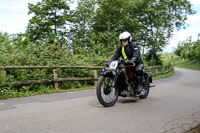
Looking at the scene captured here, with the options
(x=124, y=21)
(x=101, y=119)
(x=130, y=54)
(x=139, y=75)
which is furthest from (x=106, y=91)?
(x=124, y=21)

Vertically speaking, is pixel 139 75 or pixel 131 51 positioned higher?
pixel 131 51

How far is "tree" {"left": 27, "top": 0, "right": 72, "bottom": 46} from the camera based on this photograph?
2778 cm

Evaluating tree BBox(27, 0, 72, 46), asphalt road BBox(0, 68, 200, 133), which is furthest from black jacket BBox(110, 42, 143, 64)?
tree BBox(27, 0, 72, 46)

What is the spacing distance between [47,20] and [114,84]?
25132mm

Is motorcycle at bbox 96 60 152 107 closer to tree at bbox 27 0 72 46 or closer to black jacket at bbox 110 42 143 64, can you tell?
black jacket at bbox 110 42 143 64

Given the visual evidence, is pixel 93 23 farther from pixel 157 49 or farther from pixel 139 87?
pixel 139 87

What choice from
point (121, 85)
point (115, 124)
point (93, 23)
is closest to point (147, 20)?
point (93, 23)

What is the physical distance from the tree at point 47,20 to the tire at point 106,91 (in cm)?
2295

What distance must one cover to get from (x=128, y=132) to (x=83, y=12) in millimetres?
29706

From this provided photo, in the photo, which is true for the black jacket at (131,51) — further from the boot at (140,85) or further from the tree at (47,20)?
the tree at (47,20)

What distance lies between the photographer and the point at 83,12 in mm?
31375

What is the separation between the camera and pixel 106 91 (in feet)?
17.0

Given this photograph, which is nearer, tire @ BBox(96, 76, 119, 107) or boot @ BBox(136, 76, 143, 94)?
tire @ BBox(96, 76, 119, 107)

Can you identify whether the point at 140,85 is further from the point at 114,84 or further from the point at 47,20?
the point at 47,20
